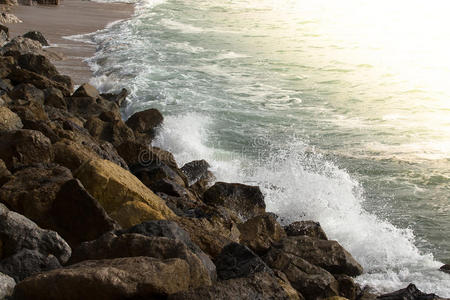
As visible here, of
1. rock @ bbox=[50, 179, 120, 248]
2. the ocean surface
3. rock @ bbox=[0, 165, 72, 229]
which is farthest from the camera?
the ocean surface

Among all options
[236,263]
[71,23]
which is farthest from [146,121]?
[71,23]

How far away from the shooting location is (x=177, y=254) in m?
4.43

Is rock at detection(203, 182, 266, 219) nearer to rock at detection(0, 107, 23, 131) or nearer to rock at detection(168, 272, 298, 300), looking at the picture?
rock at detection(0, 107, 23, 131)

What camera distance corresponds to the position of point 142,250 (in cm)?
448

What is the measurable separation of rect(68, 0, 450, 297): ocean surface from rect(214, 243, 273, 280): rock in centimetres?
203

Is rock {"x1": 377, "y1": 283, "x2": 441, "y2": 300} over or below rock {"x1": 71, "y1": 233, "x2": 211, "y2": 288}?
below

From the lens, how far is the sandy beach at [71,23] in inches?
642

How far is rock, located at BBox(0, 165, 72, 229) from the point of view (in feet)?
17.9

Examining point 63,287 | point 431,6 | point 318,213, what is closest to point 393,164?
point 318,213

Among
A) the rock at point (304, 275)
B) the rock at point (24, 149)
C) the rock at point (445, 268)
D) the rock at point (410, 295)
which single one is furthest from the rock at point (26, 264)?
the rock at point (445, 268)

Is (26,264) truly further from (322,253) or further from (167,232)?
(322,253)

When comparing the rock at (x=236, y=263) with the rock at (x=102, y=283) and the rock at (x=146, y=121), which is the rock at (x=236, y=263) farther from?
the rock at (x=146, y=121)

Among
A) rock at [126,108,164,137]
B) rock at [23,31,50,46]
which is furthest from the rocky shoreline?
rock at [23,31,50,46]

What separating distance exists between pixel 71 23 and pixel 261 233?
1755 centimetres
